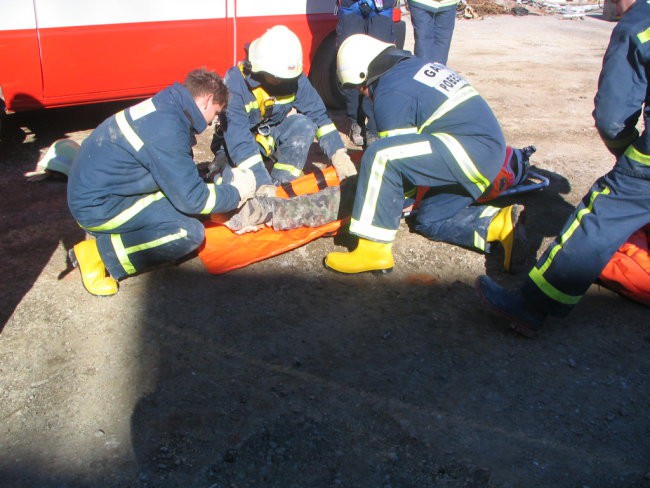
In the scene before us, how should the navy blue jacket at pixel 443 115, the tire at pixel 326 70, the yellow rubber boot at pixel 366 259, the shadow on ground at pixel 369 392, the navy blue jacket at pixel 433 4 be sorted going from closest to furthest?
the shadow on ground at pixel 369 392
the navy blue jacket at pixel 443 115
the yellow rubber boot at pixel 366 259
the navy blue jacket at pixel 433 4
the tire at pixel 326 70

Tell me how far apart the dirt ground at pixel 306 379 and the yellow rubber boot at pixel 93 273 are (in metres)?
0.07

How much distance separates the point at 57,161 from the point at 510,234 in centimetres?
327

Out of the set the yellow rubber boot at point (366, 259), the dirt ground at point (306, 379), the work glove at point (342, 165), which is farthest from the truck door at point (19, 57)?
the yellow rubber boot at point (366, 259)

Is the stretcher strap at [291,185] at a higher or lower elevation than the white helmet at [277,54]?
lower

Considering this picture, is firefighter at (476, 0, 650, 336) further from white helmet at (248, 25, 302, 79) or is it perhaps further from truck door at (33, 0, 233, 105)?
truck door at (33, 0, 233, 105)

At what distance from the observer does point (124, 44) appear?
5.02 metres

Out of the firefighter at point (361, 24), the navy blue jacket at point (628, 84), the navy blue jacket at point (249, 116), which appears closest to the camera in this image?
the navy blue jacket at point (628, 84)

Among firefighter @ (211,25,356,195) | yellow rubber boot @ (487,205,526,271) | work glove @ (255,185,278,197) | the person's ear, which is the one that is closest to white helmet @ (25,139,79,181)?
firefighter @ (211,25,356,195)

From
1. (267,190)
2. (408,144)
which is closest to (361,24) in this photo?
(267,190)

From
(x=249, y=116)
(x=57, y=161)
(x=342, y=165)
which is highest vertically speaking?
(x=249, y=116)

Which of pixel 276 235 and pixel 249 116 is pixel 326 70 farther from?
pixel 276 235

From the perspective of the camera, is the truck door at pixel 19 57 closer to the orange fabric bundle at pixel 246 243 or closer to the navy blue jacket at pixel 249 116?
the navy blue jacket at pixel 249 116

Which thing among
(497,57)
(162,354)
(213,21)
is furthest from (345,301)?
(497,57)

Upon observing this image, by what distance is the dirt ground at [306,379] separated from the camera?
2.45 metres
